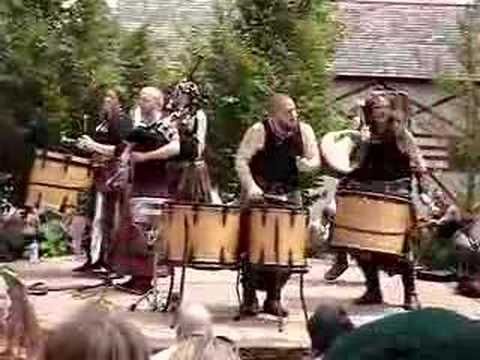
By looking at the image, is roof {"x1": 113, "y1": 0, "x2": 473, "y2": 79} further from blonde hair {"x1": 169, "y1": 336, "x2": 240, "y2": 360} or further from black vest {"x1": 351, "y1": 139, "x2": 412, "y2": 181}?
blonde hair {"x1": 169, "y1": 336, "x2": 240, "y2": 360}

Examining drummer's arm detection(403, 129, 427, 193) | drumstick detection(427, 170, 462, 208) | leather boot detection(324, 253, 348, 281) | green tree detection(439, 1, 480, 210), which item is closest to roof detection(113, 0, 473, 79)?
drumstick detection(427, 170, 462, 208)

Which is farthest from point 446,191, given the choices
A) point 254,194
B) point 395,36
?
point 395,36

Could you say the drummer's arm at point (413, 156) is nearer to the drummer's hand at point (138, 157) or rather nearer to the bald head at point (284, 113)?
the bald head at point (284, 113)

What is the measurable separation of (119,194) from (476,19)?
29.4 ft

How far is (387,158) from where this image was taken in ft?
26.7

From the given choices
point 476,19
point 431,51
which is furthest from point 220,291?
point 431,51

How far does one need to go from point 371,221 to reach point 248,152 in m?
0.79

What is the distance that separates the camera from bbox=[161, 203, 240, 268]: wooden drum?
7.50 m

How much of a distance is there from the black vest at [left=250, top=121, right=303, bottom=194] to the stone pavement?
0.80 metres

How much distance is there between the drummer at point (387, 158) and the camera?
806cm

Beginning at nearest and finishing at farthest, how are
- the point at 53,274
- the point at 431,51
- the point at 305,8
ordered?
the point at 53,274, the point at 305,8, the point at 431,51

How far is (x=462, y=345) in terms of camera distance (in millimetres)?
1437

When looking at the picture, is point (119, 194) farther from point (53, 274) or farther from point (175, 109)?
point (53, 274)

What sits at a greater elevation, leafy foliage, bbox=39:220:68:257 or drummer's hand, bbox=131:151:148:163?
drummer's hand, bbox=131:151:148:163
